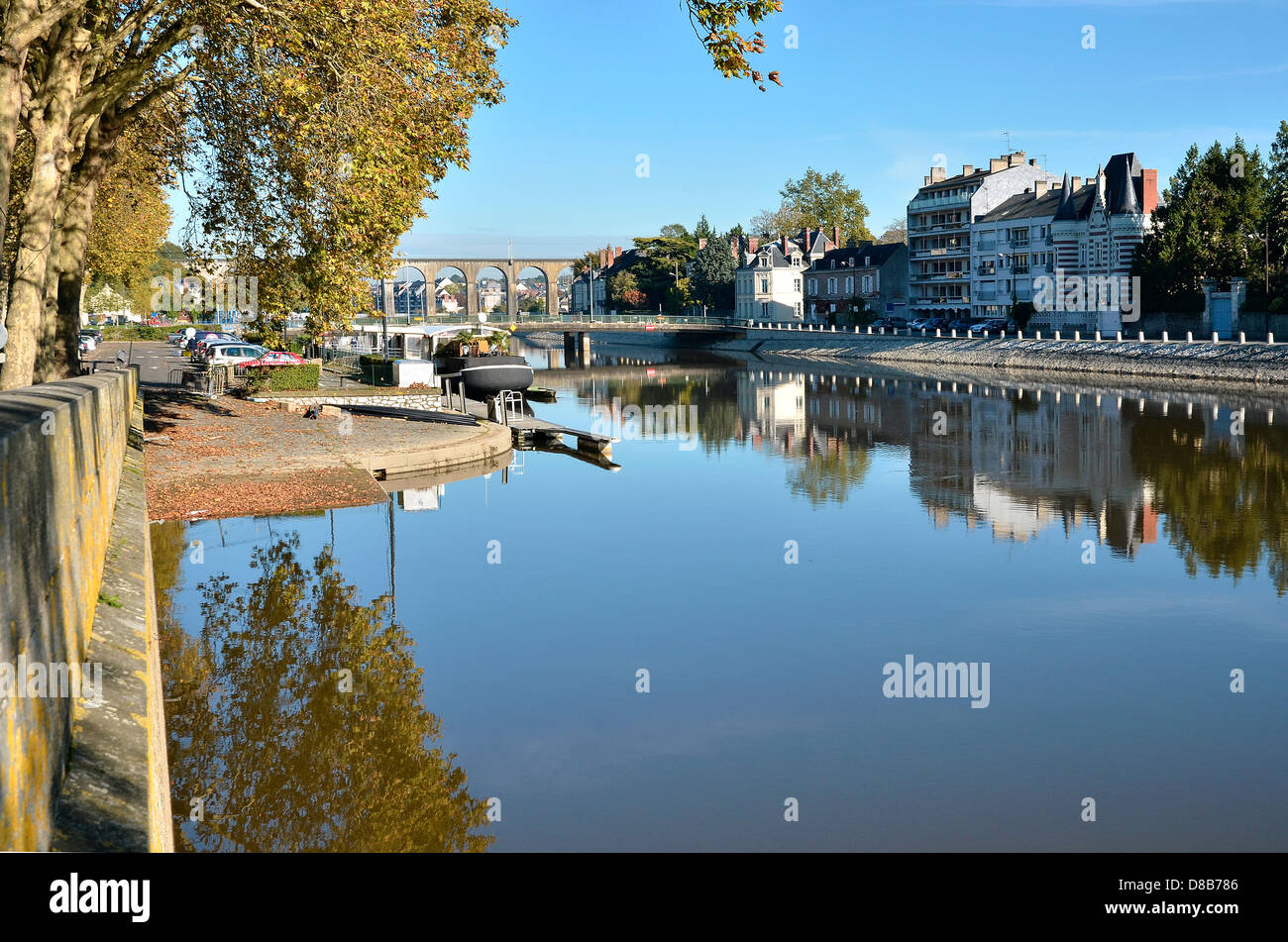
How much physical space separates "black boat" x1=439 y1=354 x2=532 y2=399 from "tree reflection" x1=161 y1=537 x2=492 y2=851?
109 ft

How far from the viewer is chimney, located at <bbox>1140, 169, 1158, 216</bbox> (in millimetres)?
78812

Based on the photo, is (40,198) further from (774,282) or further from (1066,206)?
(774,282)

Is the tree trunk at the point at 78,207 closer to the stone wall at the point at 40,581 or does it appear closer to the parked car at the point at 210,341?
the stone wall at the point at 40,581

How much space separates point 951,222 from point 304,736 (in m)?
102

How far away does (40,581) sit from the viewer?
6.60 metres

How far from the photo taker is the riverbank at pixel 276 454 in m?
22.6

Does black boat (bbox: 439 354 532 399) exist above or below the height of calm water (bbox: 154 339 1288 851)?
above

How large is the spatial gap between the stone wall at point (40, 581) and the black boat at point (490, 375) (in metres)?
38.4

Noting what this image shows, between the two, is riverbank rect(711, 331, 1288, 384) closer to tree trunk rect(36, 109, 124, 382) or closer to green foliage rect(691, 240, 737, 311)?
green foliage rect(691, 240, 737, 311)

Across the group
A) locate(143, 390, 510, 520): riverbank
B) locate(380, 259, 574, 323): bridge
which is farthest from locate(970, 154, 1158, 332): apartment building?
locate(380, 259, 574, 323): bridge

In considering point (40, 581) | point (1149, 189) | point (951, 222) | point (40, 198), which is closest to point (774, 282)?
point (951, 222)

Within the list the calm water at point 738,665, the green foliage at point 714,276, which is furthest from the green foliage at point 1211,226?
the green foliage at point 714,276
